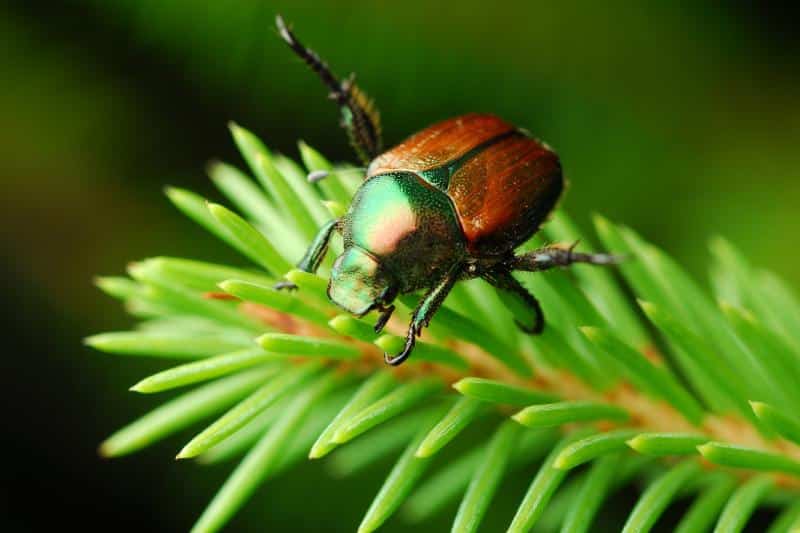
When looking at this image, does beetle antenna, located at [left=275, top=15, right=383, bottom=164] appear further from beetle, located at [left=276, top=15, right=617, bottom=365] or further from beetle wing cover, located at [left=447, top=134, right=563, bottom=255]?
beetle wing cover, located at [left=447, top=134, right=563, bottom=255]

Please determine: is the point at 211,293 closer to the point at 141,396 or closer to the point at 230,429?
the point at 230,429

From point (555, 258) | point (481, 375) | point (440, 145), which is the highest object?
point (440, 145)

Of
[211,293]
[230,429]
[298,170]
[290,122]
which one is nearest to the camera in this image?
[230,429]

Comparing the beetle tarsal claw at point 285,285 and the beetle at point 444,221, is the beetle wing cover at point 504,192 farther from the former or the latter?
the beetle tarsal claw at point 285,285

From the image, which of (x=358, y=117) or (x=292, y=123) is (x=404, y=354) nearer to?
(x=358, y=117)

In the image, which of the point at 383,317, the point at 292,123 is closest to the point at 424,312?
Answer: the point at 383,317

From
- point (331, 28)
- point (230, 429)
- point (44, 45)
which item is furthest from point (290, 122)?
point (230, 429)

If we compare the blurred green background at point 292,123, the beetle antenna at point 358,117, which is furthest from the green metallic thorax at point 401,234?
the blurred green background at point 292,123

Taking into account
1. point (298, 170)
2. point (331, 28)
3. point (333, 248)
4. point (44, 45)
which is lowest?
point (333, 248)
